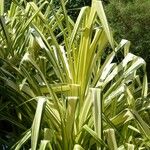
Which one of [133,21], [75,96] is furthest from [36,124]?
[133,21]

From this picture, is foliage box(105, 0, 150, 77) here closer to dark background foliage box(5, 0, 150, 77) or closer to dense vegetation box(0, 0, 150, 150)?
dark background foliage box(5, 0, 150, 77)

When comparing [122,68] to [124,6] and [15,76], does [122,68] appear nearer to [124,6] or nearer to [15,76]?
[15,76]

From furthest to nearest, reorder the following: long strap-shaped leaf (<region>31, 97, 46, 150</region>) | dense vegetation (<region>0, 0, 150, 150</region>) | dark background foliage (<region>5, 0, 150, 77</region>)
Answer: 1. dark background foliage (<region>5, 0, 150, 77</region>)
2. dense vegetation (<region>0, 0, 150, 150</region>)
3. long strap-shaped leaf (<region>31, 97, 46, 150</region>)

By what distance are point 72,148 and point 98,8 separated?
529mm

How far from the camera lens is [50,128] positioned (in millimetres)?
1954

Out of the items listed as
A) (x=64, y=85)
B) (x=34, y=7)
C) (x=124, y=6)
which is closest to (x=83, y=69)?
(x=64, y=85)

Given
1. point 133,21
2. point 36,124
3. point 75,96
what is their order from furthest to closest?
point 133,21 < point 75,96 < point 36,124

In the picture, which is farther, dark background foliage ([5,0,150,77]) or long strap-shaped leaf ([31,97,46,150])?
dark background foliage ([5,0,150,77])

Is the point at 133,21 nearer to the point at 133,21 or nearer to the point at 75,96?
the point at 133,21

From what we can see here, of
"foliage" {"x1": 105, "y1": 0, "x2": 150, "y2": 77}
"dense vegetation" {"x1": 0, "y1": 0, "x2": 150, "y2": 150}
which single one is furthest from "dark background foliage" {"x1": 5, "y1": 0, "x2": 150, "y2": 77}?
"dense vegetation" {"x1": 0, "y1": 0, "x2": 150, "y2": 150}

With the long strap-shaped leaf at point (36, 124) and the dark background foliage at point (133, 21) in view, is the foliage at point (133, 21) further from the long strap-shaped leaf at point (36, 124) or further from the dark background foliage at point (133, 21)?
the long strap-shaped leaf at point (36, 124)

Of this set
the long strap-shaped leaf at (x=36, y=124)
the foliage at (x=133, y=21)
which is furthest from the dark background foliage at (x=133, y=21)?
the long strap-shaped leaf at (x=36, y=124)

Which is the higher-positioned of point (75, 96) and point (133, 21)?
point (75, 96)

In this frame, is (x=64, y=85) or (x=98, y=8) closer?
(x=98, y=8)
